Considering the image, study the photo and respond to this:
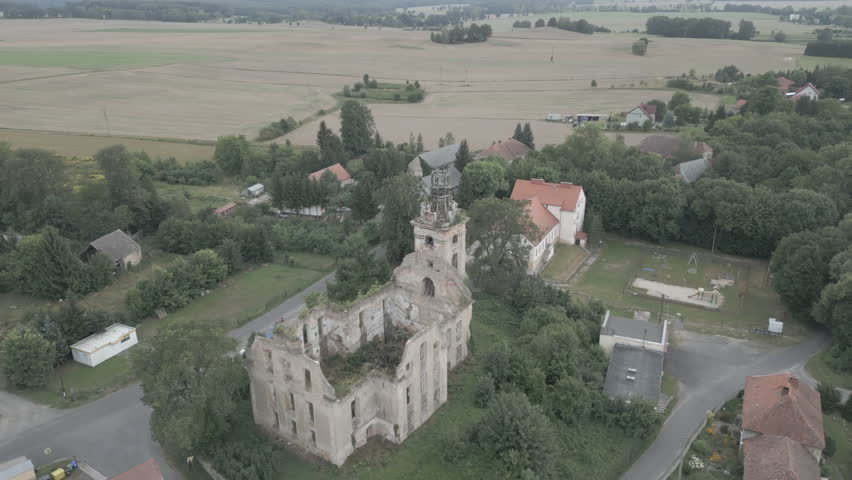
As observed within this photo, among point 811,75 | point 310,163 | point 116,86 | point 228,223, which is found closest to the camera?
point 228,223

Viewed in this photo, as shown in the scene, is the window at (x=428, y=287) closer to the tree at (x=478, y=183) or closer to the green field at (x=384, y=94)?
the tree at (x=478, y=183)

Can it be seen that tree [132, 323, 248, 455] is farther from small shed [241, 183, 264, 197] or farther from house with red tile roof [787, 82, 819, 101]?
house with red tile roof [787, 82, 819, 101]

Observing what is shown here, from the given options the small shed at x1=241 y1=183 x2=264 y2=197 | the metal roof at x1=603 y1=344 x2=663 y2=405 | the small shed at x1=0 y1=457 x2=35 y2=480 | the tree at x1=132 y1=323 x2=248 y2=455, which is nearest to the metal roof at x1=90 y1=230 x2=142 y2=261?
the small shed at x1=241 y1=183 x2=264 y2=197

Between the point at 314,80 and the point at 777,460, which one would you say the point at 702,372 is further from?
the point at 314,80

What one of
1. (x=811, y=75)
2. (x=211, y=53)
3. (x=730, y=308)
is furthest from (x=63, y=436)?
(x=211, y=53)

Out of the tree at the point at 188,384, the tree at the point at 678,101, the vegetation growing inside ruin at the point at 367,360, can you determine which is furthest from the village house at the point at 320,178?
the tree at the point at 678,101

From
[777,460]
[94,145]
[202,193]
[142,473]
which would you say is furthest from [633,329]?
[94,145]

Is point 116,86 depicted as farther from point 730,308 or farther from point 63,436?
point 730,308
